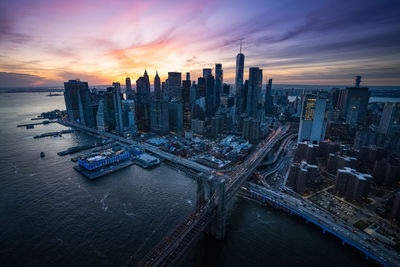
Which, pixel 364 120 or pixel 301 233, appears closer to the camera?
pixel 301 233

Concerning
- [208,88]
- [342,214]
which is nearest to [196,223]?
[342,214]

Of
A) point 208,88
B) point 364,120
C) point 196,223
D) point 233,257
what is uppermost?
point 208,88

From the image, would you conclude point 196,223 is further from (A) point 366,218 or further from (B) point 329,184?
(B) point 329,184

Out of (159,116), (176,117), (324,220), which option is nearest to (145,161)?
(159,116)

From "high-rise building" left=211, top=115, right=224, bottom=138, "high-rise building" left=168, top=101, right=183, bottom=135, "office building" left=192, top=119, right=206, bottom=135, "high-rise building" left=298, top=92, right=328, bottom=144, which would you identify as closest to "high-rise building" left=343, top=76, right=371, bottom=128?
"high-rise building" left=298, top=92, right=328, bottom=144

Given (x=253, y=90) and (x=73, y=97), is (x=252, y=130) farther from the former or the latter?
(x=73, y=97)

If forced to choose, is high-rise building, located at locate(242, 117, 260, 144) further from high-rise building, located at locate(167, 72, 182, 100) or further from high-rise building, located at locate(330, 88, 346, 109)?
high-rise building, located at locate(330, 88, 346, 109)

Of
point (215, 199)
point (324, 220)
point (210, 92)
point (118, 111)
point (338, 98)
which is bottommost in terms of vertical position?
point (324, 220)
